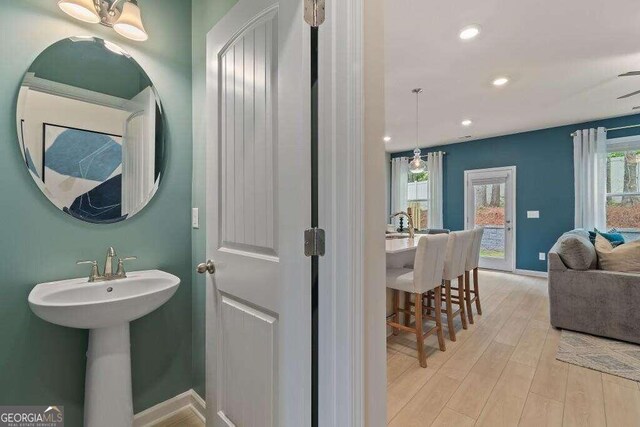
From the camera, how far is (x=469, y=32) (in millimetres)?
2287

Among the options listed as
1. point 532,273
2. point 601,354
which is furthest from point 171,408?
point 532,273

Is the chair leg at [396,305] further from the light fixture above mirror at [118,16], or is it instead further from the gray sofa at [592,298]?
the light fixture above mirror at [118,16]

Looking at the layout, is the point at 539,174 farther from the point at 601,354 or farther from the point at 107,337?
the point at 107,337

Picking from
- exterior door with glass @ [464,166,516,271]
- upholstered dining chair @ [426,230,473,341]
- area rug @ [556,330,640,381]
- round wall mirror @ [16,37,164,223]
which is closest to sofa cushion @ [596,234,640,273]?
area rug @ [556,330,640,381]

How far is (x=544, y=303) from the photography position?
3559 mm

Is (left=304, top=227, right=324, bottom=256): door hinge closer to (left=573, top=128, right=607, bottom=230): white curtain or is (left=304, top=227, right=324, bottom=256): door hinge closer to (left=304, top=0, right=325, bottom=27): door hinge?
(left=304, top=0, right=325, bottom=27): door hinge

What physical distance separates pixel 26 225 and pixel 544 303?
482 centimetres

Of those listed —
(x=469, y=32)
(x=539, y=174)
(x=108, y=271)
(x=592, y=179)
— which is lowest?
(x=108, y=271)

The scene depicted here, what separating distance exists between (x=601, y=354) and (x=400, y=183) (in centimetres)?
500

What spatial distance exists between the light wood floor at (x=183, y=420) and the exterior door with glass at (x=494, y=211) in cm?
565

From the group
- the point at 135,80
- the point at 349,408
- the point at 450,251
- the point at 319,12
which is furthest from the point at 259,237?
the point at 450,251

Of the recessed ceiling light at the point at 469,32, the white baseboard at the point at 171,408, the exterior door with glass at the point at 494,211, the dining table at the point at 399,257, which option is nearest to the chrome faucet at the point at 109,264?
the white baseboard at the point at 171,408

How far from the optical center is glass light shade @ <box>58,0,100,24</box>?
1.17 metres

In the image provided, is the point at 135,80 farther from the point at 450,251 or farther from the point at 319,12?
the point at 450,251
